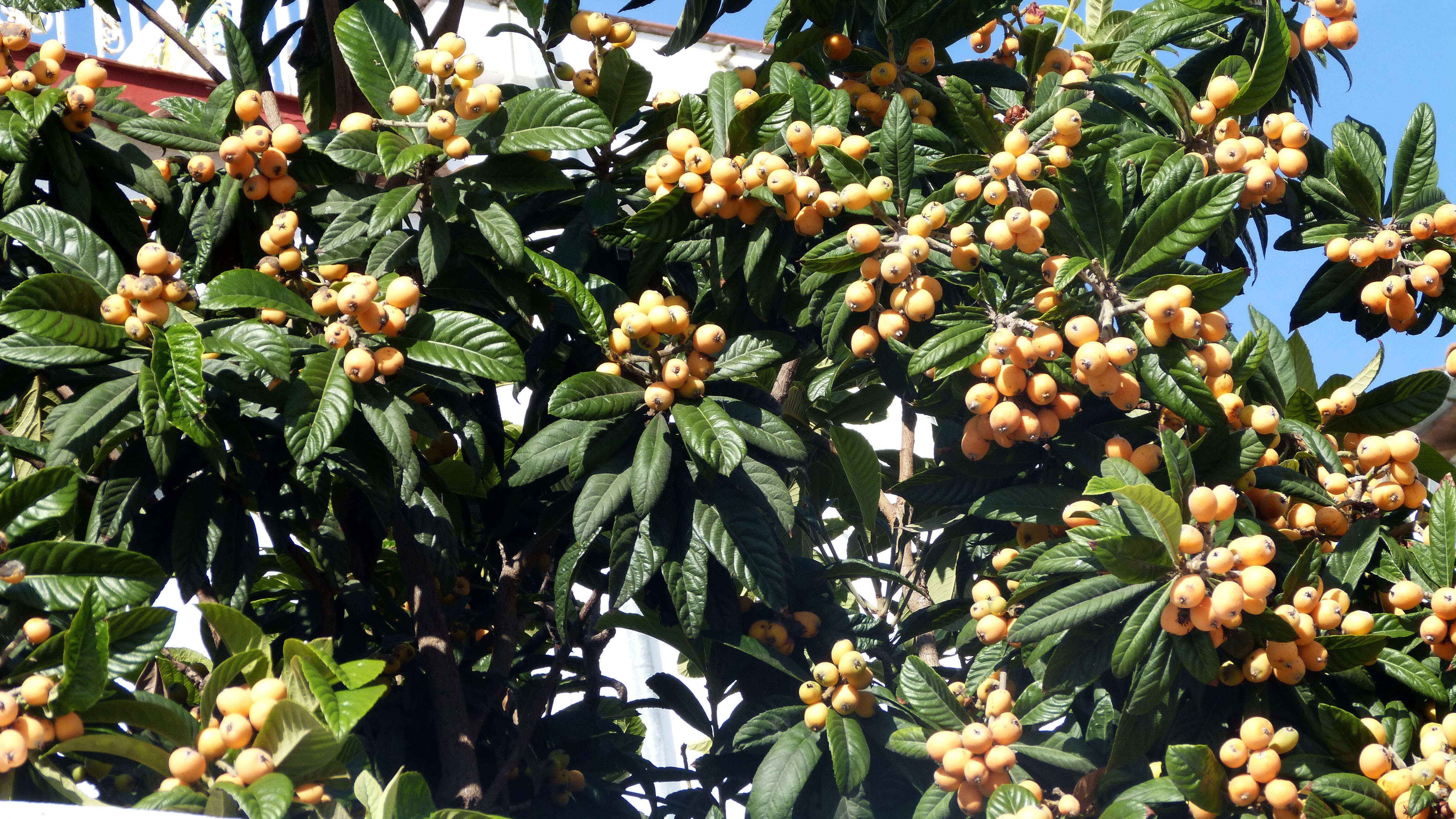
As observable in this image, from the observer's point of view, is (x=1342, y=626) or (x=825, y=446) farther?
(x=825, y=446)

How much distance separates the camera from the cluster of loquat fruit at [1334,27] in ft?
8.58

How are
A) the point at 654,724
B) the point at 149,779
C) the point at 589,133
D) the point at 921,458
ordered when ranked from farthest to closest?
the point at 654,724, the point at 921,458, the point at 589,133, the point at 149,779

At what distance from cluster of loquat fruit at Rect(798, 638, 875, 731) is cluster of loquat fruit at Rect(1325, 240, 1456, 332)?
4.27ft

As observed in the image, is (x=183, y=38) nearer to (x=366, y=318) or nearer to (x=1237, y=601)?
(x=366, y=318)

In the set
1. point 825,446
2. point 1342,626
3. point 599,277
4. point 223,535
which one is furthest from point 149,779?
point 1342,626

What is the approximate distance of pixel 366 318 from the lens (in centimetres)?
198

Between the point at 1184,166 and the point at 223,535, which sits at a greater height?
the point at 1184,166

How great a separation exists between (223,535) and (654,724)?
4195mm

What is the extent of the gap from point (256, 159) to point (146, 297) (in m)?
0.45

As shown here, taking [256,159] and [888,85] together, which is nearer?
[256,159]

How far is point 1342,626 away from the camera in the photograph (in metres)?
2.05

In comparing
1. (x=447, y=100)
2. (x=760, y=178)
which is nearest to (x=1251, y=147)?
(x=760, y=178)

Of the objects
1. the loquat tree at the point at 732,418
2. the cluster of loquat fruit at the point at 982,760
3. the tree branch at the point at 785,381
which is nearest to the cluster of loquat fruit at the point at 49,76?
the loquat tree at the point at 732,418

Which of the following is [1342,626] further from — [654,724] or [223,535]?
[654,724]
